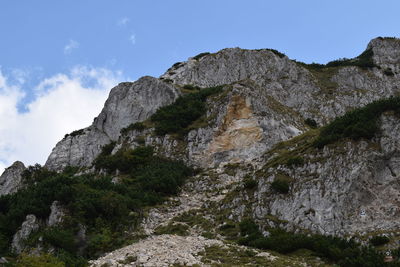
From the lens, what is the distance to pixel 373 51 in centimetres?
7794

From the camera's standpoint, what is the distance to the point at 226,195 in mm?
32344

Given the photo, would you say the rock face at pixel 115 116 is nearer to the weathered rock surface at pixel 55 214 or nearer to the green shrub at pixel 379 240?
the weathered rock surface at pixel 55 214

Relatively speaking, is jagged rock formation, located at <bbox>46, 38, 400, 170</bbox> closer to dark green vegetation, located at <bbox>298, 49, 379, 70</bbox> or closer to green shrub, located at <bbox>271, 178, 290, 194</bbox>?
dark green vegetation, located at <bbox>298, 49, 379, 70</bbox>

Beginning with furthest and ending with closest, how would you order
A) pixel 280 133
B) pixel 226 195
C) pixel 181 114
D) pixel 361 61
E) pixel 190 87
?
1. pixel 361 61
2. pixel 190 87
3. pixel 181 114
4. pixel 280 133
5. pixel 226 195

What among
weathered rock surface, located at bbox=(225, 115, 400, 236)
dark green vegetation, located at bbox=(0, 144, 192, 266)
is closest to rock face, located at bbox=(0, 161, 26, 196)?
dark green vegetation, located at bbox=(0, 144, 192, 266)

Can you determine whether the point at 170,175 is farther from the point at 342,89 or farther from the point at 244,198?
the point at 342,89

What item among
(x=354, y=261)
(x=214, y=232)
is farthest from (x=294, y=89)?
(x=354, y=261)

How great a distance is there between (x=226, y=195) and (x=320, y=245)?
39.0ft

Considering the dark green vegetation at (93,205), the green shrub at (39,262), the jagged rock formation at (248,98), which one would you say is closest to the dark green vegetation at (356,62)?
the jagged rock formation at (248,98)

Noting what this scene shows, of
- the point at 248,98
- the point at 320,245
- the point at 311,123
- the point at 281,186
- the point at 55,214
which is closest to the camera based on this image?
the point at 320,245

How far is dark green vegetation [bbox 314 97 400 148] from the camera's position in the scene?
92.0 ft

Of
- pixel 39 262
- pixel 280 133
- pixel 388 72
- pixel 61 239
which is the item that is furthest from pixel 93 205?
pixel 388 72

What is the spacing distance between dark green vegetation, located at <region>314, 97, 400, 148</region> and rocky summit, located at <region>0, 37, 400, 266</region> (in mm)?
74

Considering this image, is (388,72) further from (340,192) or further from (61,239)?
(61,239)
